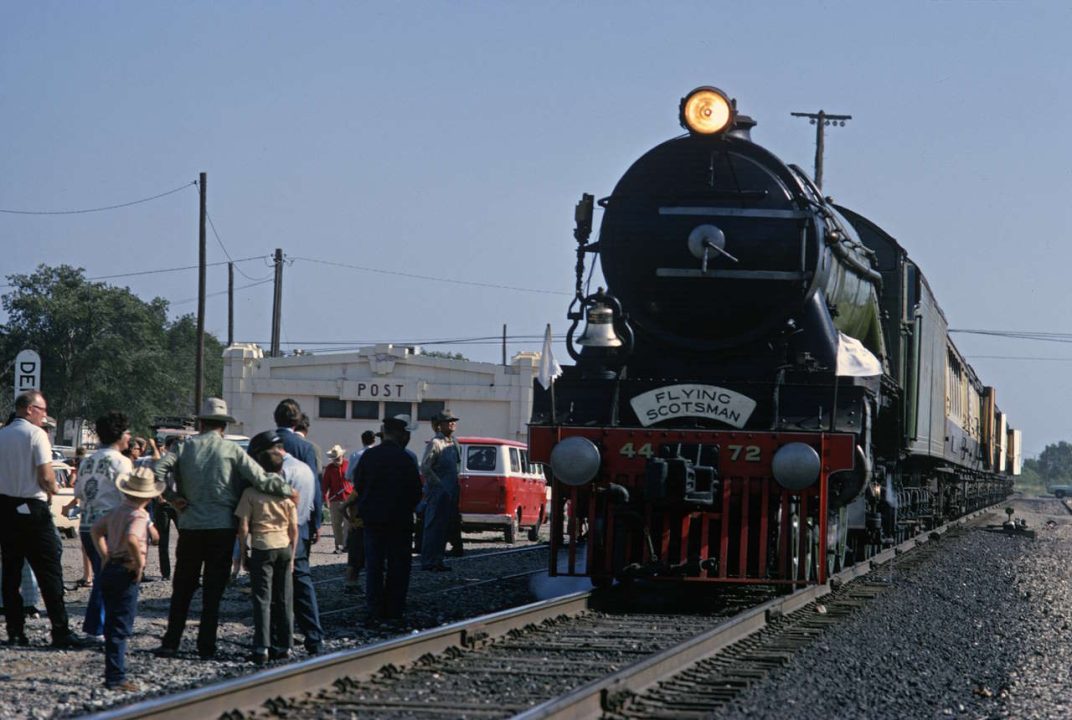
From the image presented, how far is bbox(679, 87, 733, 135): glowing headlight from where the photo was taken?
38.6 feet

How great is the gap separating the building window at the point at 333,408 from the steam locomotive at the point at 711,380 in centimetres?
3861

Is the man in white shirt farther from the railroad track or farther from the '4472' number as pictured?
the '4472' number

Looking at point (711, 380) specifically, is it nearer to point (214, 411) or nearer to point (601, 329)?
point (601, 329)

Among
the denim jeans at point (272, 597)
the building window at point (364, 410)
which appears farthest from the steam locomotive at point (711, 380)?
the building window at point (364, 410)

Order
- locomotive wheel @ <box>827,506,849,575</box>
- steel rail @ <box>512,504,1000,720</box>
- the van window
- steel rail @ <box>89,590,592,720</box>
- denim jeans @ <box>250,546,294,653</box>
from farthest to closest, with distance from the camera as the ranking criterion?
the van window
locomotive wheel @ <box>827,506,849,575</box>
denim jeans @ <box>250,546,294,653</box>
steel rail @ <box>512,504,1000,720</box>
steel rail @ <box>89,590,592,720</box>

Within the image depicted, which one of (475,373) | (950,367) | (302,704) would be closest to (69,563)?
(302,704)

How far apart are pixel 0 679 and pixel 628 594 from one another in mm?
5778

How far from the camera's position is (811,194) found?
474 inches

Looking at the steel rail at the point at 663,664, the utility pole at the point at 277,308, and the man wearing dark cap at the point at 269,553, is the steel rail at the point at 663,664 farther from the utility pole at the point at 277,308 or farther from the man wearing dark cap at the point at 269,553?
the utility pole at the point at 277,308

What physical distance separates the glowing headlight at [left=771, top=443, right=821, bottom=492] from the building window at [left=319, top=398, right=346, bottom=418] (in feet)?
131

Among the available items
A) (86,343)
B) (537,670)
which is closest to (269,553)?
(537,670)

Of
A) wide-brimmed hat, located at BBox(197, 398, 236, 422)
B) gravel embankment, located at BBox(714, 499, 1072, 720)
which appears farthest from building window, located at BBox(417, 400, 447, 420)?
wide-brimmed hat, located at BBox(197, 398, 236, 422)

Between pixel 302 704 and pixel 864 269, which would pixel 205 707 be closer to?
pixel 302 704

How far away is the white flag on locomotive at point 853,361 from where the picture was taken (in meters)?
11.6
